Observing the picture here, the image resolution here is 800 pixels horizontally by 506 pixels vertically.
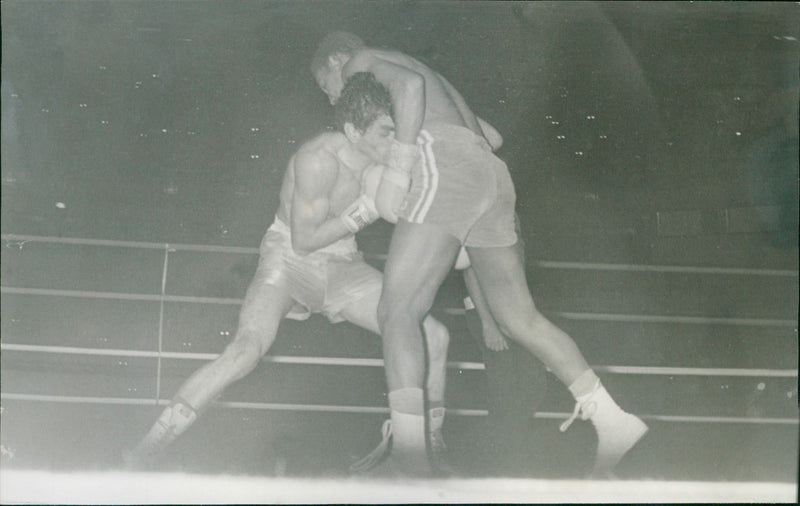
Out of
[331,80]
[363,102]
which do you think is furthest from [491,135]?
[331,80]

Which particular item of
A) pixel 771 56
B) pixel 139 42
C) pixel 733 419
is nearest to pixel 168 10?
pixel 139 42

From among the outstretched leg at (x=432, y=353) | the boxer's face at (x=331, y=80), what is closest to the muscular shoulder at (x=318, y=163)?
the boxer's face at (x=331, y=80)

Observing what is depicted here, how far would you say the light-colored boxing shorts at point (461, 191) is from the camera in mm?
1944

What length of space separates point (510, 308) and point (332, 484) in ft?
2.30

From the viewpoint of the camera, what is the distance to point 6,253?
2020mm

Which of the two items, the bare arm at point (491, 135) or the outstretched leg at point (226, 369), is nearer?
the outstretched leg at point (226, 369)

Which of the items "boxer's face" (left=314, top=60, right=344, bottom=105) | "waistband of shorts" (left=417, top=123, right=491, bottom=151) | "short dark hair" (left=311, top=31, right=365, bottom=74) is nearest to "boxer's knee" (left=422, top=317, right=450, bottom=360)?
"waistband of shorts" (left=417, top=123, right=491, bottom=151)

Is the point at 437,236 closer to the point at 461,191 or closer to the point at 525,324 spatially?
the point at 461,191

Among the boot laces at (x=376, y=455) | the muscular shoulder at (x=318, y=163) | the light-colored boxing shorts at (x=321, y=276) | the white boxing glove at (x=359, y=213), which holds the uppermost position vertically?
the muscular shoulder at (x=318, y=163)

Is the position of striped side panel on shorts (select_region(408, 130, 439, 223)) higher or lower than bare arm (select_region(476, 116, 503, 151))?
lower

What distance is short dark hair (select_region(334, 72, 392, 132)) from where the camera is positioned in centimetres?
196

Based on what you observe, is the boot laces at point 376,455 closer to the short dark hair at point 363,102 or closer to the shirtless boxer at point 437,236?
the shirtless boxer at point 437,236

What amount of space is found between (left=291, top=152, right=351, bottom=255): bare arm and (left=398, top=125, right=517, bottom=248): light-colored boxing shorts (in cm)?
21

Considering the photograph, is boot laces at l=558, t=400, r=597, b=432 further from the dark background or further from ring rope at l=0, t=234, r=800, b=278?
ring rope at l=0, t=234, r=800, b=278
